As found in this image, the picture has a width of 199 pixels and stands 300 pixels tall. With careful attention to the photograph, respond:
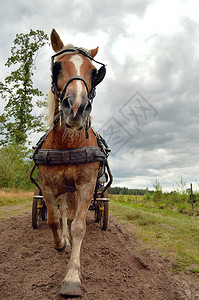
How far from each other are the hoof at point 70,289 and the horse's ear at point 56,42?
2669 millimetres

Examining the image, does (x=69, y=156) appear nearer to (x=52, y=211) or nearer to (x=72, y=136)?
(x=72, y=136)

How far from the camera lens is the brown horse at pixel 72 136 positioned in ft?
6.86

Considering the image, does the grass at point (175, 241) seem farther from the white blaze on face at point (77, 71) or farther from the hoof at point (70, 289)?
the white blaze on face at point (77, 71)

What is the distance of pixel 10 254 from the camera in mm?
3355

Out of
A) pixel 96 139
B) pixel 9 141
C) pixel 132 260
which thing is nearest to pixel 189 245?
pixel 132 260

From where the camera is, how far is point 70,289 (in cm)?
210

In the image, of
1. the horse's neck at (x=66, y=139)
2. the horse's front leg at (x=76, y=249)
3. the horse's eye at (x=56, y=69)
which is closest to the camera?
the horse's front leg at (x=76, y=249)

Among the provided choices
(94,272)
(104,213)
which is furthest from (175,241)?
(94,272)

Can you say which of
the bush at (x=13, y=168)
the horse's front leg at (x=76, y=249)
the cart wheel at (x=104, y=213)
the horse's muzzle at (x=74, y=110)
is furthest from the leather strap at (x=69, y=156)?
the bush at (x=13, y=168)

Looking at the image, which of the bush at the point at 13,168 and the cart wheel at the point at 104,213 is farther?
the bush at the point at 13,168

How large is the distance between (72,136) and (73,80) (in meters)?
0.67

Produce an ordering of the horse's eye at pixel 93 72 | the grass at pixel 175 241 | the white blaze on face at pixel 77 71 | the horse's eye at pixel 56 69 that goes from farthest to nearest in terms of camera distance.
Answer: the grass at pixel 175 241, the horse's eye at pixel 93 72, the horse's eye at pixel 56 69, the white blaze on face at pixel 77 71

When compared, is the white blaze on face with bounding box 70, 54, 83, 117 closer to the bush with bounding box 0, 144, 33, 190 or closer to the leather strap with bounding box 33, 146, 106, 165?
the leather strap with bounding box 33, 146, 106, 165

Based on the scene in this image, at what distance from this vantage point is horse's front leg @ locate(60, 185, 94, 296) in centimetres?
212
